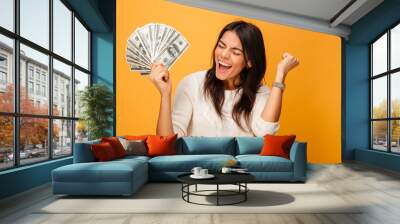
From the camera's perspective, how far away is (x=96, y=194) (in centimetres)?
476

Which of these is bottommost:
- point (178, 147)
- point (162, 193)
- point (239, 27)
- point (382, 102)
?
point (162, 193)

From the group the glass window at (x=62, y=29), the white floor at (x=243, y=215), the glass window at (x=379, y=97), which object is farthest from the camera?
the glass window at (x=379, y=97)

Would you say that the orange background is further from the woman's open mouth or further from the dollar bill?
the woman's open mouth

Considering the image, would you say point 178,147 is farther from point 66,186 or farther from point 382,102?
point 382,102

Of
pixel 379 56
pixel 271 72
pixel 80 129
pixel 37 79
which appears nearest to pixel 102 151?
pixel 37 79

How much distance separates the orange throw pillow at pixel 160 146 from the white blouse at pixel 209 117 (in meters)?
0.71

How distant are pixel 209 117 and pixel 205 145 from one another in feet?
2.47

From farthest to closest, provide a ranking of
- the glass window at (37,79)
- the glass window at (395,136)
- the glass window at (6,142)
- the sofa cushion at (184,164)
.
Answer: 1. the glass window at (395,136)
2. the sofa cushion at (184,164)
3. the glass window at (37,79)
4. the glass window at (6,142)

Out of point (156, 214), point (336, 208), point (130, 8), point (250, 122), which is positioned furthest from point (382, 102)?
point (156, 214)

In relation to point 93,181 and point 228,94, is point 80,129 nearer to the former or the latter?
point 228,94

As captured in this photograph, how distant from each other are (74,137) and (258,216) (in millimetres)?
4498

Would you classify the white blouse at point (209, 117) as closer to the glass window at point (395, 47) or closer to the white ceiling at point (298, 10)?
the white ceiling at point (298, 10)

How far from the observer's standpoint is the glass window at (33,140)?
5215 millimetres

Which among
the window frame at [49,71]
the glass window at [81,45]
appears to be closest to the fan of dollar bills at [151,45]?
the glass window at [81,45]
